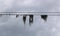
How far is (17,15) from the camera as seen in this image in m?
16.6

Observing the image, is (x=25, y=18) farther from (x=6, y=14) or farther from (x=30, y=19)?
(x=6, y=14)

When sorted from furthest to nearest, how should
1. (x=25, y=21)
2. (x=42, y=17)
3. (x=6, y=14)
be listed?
(x=42, y=17)
(x=25, y=21)
(x=6, y=14)

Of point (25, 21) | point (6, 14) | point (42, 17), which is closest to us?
point (6, 14)

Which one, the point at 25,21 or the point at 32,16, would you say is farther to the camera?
the point at 32,16

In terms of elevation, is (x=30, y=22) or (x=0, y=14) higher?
(x=0, y=14)

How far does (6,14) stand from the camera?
14727 millimetres

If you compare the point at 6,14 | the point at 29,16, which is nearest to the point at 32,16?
the point at 29,16

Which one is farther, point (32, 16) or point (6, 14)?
point (32, 16)

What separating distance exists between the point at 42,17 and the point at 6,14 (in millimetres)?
5502

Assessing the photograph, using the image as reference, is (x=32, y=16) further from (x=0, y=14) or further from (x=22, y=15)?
(x=0, y=14)

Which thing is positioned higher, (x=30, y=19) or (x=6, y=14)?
(x=6, y=14)

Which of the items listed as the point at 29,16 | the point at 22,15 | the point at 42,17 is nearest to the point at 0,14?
the point at 22,15

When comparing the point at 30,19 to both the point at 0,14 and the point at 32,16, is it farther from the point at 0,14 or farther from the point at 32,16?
the point at 0,14

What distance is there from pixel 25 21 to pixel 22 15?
126cm
